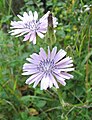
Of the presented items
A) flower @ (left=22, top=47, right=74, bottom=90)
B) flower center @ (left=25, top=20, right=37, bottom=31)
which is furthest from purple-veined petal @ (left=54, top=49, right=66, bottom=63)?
flower center @ (left=25, top=20, right=37, bottom=31)

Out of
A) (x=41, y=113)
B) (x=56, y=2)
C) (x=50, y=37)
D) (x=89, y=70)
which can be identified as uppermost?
(x=56, y=2)

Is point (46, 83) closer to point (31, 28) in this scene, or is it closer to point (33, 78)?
point (33, 78)

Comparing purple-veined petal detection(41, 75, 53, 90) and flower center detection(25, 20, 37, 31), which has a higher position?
flower center detection(25, 20, 37, 31)

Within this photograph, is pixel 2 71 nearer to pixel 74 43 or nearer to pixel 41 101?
pixel 41 101

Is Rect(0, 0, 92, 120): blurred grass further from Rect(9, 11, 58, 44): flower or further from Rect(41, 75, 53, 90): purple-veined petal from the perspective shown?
Rect(41, 75, 53, 90): purple-veined petal

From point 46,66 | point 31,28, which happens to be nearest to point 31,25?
point 31,28

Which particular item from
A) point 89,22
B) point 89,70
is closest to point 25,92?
point 89,70

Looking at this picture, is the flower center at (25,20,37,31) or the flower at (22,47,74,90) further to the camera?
the flower center at (25,20,37,31)

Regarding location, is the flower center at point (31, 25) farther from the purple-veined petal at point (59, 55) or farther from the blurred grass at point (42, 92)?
the purple-veined petal at point (59, 55)
